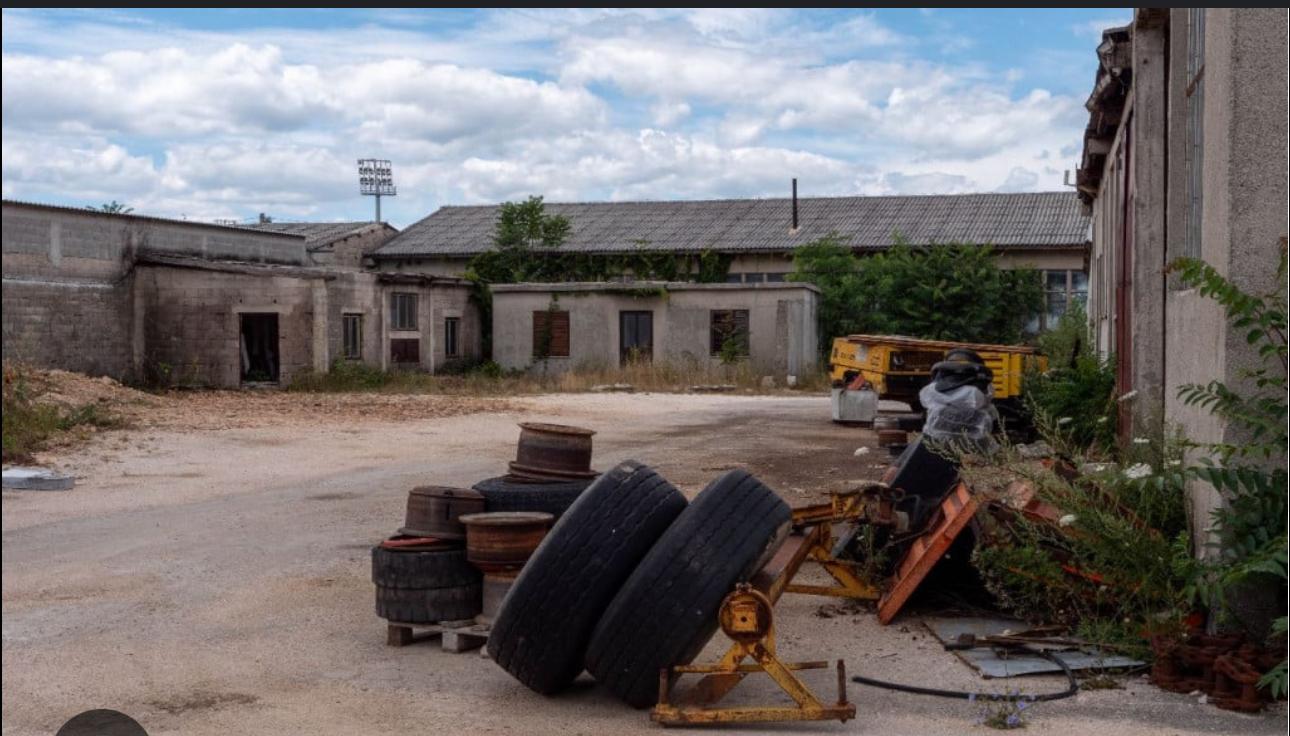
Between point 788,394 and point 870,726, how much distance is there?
25.6m

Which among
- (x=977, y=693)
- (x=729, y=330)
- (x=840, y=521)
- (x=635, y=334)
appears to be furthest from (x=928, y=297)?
(x=977, y=693)

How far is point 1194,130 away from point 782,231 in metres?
35.2

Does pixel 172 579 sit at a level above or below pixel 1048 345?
below

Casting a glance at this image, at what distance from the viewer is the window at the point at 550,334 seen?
3581cm

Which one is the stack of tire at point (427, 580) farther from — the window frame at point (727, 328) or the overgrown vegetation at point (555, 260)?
the overgrown vegetation at point (555, 260)

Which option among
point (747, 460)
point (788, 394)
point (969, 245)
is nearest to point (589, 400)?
point (788, 394)

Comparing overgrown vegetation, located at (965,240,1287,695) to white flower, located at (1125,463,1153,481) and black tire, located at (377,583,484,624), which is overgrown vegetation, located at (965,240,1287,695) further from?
black tire, located at (377,583,484,624)

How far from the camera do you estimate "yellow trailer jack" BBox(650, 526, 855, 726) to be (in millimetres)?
5430

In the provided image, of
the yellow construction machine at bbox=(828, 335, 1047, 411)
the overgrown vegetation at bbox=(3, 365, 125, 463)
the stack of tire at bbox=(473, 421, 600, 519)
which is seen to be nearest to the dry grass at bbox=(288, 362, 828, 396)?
the overgrown vegetation at bbox=(3, 365, 125, 463)

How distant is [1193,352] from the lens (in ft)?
22.5

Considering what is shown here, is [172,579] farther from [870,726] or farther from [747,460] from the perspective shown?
[747,460]

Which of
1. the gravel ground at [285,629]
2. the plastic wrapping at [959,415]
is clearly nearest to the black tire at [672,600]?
the gravel ground at [285,629]

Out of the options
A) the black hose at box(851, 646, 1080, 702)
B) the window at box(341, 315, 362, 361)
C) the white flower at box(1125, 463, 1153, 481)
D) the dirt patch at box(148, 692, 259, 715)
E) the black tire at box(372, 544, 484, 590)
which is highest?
the window at box(341, 315, 362, 361)

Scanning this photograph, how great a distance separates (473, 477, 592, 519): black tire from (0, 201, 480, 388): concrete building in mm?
19709
